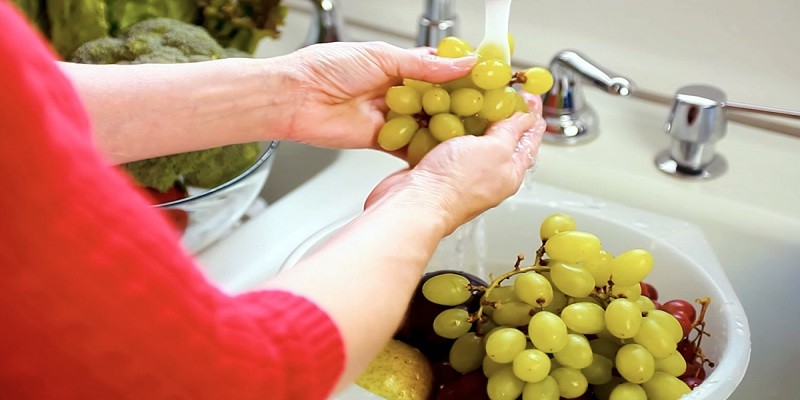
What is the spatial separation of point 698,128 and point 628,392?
342mm

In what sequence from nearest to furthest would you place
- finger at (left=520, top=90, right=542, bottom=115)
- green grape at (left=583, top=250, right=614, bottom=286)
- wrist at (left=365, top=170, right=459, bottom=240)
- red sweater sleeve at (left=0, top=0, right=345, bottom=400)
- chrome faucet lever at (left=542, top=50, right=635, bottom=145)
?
red sweater sleeve at (left=0, top=0, right=345, bottom=400)
wrist at (left=365, top=170, right=459, bottom=240)
green grape at (left=583, top=250, right=614, bottom=286)
finger at (left=520, top=90, right=542, bottom=115)
chrome faucet lever at (left=542, top=50, right=635, bottom=145)

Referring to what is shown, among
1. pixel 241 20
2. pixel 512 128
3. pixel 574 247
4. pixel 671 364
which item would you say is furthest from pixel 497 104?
pixel 241 20

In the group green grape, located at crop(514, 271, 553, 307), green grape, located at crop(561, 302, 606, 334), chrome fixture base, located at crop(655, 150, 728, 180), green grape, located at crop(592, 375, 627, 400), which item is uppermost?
green grape, located at crop(514, 271, 553, 307)

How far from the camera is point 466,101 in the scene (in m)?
0.65

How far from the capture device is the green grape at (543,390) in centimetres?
59

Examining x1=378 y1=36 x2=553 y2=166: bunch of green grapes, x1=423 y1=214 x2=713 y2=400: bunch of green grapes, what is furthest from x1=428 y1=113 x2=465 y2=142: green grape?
x1=423 y1=214 x2=713 y2=400: bunch of green grapes

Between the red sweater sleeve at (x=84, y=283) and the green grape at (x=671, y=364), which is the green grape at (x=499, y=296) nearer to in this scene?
the green grape at (x=671, y=364)

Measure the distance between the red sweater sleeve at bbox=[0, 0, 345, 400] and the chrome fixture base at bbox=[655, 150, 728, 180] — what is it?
616 millimetres

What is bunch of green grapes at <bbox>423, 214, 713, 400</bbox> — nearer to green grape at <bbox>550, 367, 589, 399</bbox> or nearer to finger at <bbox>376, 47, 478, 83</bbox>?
green grape at <bbox>550, 367, 589, 399</bbox>

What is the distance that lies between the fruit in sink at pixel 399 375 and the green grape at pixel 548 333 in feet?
0.32

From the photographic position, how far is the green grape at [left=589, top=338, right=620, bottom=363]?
632 millimetres

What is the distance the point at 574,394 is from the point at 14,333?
0.39 metres

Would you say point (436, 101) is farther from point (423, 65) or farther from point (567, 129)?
point (567, 129)

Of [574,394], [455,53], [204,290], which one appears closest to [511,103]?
[455,53]
